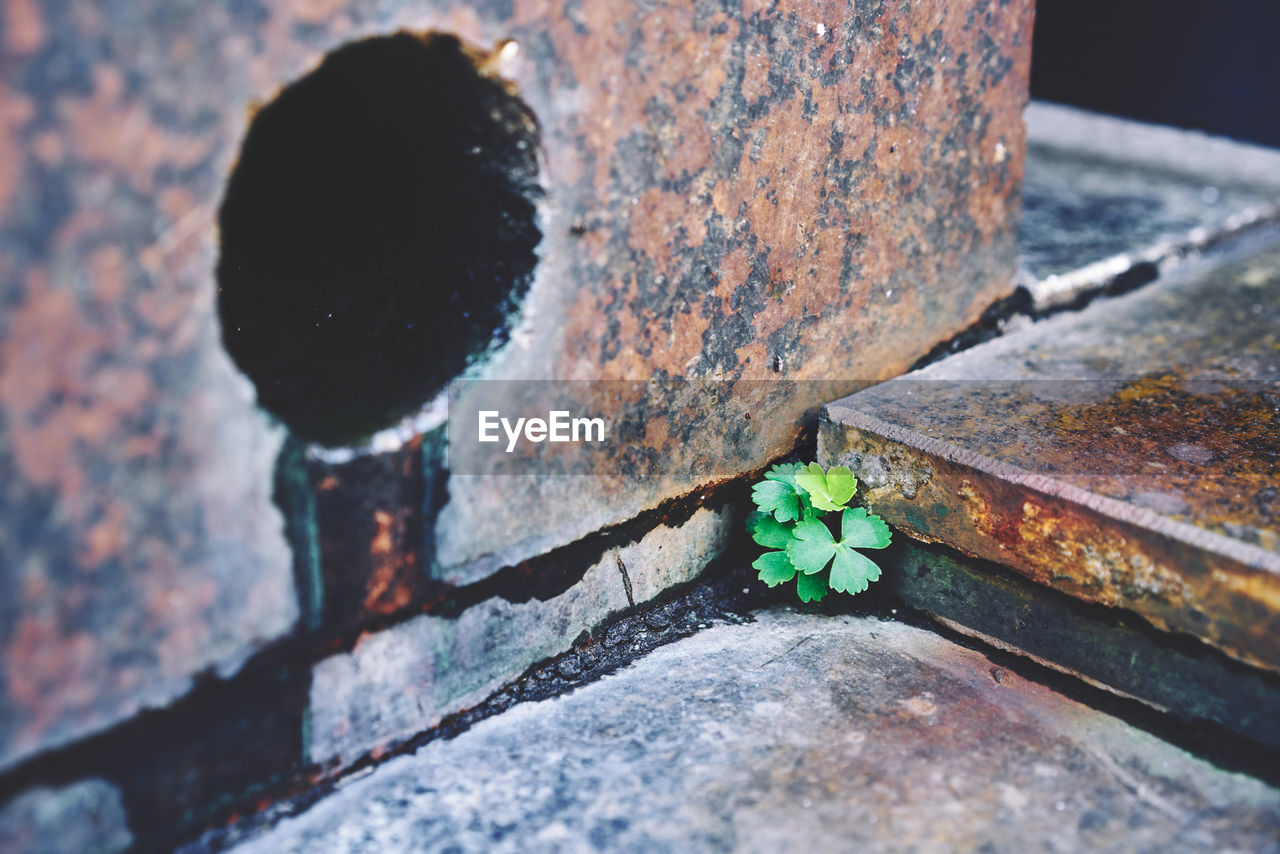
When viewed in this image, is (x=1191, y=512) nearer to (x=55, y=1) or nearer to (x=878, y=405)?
(x=878, y=405)

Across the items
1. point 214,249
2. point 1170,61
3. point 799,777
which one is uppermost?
point 1170,61

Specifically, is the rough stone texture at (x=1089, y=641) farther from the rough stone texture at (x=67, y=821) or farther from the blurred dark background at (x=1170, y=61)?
the blurred dark background at (x=1170, y=61)

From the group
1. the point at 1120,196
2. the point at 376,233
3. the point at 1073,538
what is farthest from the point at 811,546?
the point at 1120,196

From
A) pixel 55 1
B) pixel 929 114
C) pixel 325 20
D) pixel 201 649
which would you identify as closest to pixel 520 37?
pixel 325 20

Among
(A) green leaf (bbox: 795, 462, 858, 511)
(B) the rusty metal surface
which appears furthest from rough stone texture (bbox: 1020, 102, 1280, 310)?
(A) green leaf (bbox: 795, 462, 858, 511)

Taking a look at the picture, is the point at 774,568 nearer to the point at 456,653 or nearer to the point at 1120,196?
the point at 456,653
